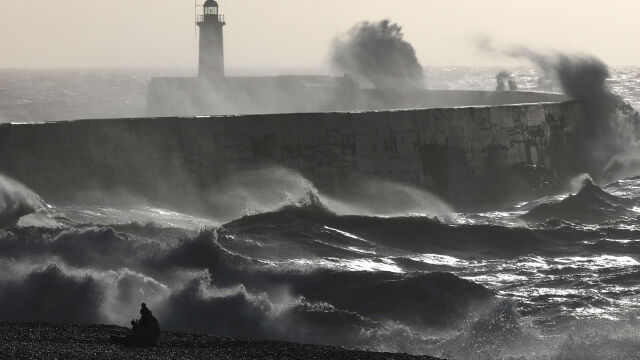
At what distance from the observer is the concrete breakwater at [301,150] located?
1317 cm

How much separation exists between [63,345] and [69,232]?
3.48m

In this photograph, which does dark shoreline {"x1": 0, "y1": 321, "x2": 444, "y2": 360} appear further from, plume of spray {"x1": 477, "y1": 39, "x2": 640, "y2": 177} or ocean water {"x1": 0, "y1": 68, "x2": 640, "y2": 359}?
plume of spray {"x1": 477, "y1": 39, "x2": 640, "y2": 177}

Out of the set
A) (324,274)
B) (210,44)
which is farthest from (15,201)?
(210,44)

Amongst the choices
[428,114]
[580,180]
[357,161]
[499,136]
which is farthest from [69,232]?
[580,180]

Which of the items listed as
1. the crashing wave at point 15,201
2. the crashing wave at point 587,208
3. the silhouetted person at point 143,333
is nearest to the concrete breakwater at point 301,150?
the crashing wave at point 15,201

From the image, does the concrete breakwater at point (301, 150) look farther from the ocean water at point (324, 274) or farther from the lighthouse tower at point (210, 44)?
the lighthouse tower at point (210, 44)

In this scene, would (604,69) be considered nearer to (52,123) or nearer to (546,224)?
(546,224)

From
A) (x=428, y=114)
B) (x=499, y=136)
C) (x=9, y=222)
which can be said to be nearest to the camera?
(x=9, y=222)

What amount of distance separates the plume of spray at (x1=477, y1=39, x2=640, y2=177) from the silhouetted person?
15.0 meters

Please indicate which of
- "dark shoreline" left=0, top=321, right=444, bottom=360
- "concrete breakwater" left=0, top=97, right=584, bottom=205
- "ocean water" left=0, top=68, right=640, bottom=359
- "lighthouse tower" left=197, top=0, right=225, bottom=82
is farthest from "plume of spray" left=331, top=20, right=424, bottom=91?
"dark shoreline" left=0, top=321, right=444, bottom=360

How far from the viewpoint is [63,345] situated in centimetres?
679

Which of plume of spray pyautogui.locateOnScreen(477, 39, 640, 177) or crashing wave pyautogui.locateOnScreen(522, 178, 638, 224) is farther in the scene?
plume of spray pyautogui.locateOnScreen(477, 39, 640, 177)

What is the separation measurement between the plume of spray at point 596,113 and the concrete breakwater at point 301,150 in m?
1.86

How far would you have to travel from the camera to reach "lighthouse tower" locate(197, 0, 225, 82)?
103 ft
